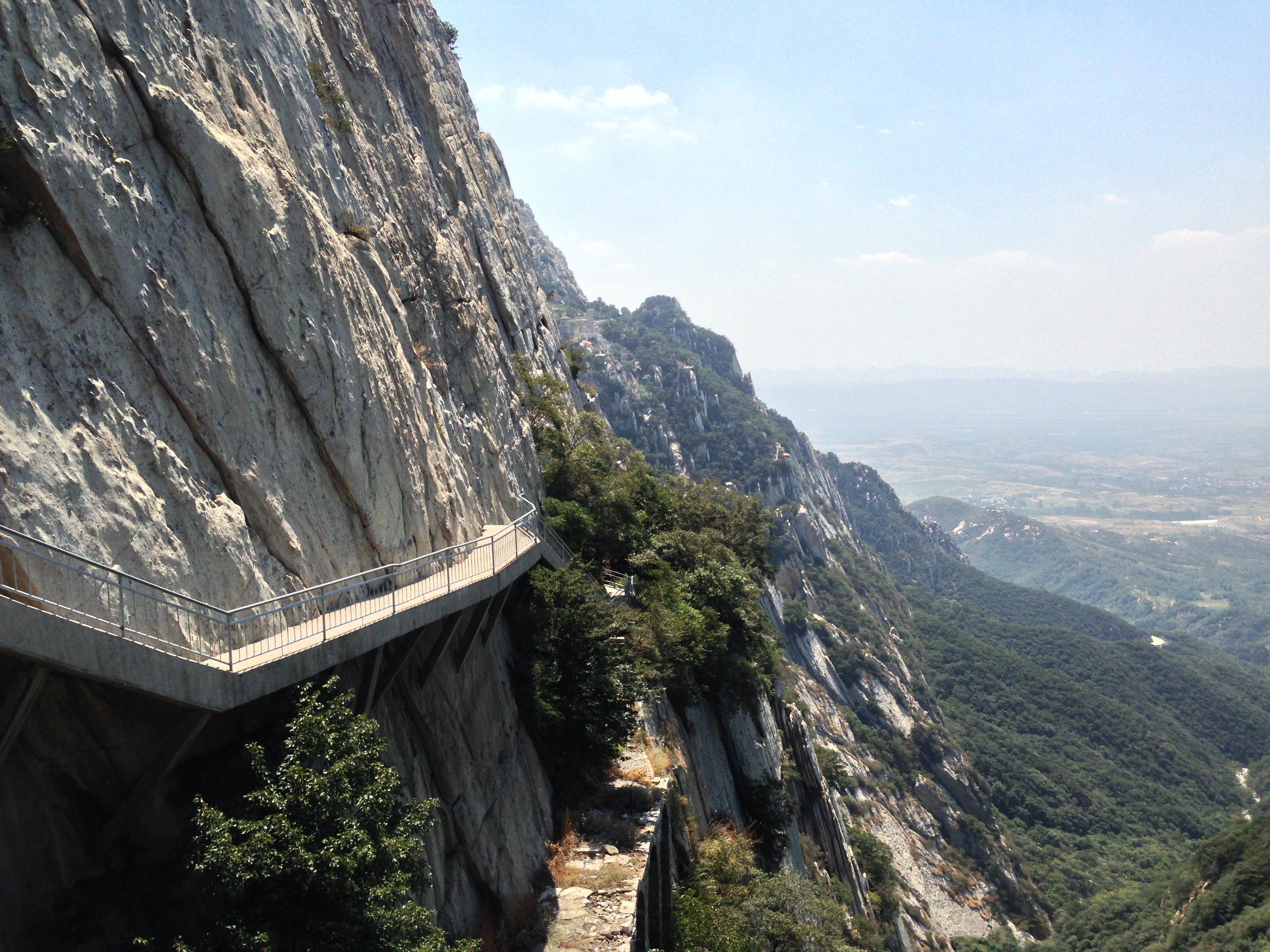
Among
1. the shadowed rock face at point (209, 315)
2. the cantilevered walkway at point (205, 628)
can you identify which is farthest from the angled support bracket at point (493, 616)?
the cantilevered walkway at point (205, 628)

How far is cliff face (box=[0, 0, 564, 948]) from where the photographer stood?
8.57 meters

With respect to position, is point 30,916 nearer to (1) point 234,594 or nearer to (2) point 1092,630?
(1) point 234,594

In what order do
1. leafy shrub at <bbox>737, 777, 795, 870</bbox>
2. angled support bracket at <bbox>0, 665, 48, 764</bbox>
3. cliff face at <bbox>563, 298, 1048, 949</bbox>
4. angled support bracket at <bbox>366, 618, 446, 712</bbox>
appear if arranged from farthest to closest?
cliff face at <bbox>563, 298, 1048, 949</bbox> → leafy shrub at <bbox>737, 777, 795, 870</bbox> → angled support bracket at <bbox>366, 618, 446, 712</bbox> → angled support bracket at <bbox>0, 665, 48, 764</bbox>

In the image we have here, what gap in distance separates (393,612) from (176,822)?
4.07 metres

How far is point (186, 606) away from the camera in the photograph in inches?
378

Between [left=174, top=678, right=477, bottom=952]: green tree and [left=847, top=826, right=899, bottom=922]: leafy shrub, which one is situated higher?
[left=174, top=678, right=477, bottom=952]: green tree

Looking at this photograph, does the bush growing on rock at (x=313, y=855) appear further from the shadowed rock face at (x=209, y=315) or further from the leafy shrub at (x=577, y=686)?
the leafy shrub at (x=577, y=686)

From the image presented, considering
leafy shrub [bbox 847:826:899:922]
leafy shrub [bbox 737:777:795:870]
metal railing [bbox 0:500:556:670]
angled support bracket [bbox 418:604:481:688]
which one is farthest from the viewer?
leafy shrub [bbox 847:826:899:922]

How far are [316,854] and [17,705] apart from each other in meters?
3.22

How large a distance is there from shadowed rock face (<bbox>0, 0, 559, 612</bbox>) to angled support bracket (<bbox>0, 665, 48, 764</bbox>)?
1615mm

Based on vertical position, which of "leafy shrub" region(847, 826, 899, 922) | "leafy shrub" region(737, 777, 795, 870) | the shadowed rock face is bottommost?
"leafy shrub" region(847, 826, 899, 922)

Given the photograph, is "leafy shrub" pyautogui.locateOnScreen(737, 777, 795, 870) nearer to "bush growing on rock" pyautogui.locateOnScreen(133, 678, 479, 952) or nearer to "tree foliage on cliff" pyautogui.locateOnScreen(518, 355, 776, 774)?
"tree foliage on cliff" pyautogui.locateOnScreen(518, 355, 776, 774)

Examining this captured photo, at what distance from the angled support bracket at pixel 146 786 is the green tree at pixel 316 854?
0.69 m

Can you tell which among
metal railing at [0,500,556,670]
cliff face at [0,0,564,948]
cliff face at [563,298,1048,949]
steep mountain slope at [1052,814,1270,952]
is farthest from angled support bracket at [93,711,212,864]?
steep mountain slope at [1052,814,1270,952]
